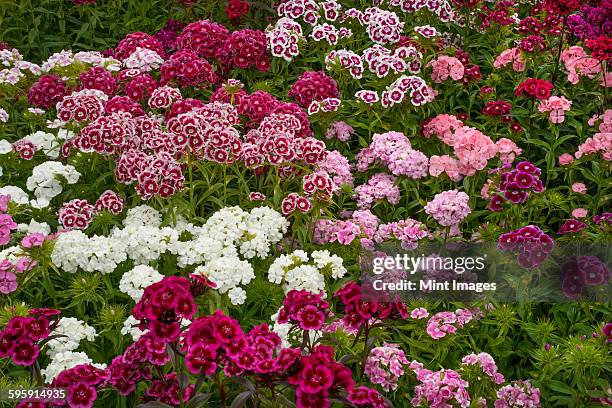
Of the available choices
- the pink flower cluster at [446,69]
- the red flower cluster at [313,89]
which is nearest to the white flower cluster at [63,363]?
the red flower cluster at [313,89]

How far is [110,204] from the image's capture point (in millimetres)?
5215

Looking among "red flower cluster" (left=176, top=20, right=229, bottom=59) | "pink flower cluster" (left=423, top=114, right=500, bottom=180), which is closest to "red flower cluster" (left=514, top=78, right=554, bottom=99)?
"pink flower cluster" (left=423, top=114, right=500, bottom=180)

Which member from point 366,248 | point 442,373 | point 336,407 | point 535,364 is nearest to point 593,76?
point 366,248

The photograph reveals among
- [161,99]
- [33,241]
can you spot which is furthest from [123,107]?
[33,241]

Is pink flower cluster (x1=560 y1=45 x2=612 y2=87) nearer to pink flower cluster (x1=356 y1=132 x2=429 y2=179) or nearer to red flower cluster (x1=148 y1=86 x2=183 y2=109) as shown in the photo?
pink flower cluster (x1=356 y1=132 x2=429 y2=179)

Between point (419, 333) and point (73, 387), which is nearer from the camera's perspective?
point (73, 387)

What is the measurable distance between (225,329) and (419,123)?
12.4 feet

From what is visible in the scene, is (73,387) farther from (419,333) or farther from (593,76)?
(593,76)

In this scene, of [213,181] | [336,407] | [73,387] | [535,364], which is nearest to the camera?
[73,387]

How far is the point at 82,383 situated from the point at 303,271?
1.61m

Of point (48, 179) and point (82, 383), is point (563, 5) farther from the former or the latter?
point (82, 383)

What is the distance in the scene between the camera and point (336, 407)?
388cm

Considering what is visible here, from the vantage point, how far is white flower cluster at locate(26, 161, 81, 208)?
18.0ft

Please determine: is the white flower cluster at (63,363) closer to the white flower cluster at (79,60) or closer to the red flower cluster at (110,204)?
the red flower cluster at (110,204)
